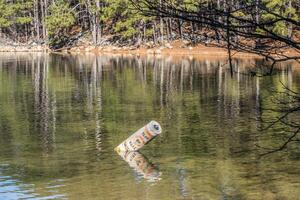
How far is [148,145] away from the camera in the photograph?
74.4ft

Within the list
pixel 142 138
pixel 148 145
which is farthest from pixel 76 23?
pixel 142 138

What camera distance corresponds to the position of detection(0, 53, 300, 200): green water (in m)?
16.4

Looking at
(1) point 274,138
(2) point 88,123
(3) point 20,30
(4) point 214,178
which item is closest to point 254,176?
(4) point 214,178

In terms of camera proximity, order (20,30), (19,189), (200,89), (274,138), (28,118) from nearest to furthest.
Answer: (19,189) → (274,138) → (28,118) → (200,89) → (20,30)

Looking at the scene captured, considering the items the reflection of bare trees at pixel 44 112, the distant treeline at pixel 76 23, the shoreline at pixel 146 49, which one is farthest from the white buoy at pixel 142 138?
the distant treeline at pixel 76 23

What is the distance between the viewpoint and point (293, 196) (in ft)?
50.1

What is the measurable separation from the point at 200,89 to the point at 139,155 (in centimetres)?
2252

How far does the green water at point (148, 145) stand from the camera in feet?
53.7

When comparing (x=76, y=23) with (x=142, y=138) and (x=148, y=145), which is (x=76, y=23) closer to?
(x=148, y=145)

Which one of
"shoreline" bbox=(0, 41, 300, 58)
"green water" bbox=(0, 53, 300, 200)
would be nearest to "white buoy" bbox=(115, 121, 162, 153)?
"green water" bbox=(0, 53, 300, 200)

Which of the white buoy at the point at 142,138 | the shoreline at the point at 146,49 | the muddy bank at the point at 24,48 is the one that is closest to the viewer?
the white buoy at the point at 142,138

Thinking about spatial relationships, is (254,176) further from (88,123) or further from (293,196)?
(88,123)

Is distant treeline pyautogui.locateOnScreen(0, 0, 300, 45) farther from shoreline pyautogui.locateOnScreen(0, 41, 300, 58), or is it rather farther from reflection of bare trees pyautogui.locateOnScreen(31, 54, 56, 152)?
reflection of bare trees pyautogui.locateOnScreen(31, 54, 56, 152)

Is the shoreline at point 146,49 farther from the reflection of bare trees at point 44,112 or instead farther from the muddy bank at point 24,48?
the reflection of bare trees at point 44,112
